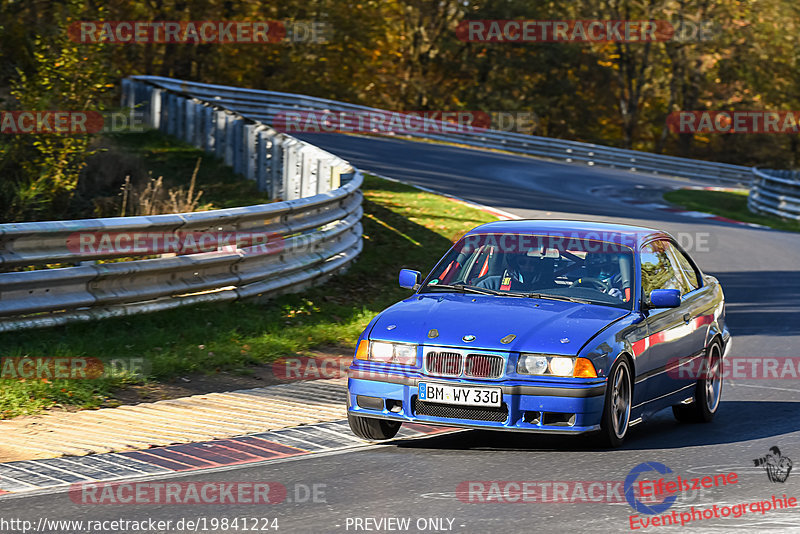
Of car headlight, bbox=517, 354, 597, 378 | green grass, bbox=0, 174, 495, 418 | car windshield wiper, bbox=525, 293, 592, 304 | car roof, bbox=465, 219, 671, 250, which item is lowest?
green grass, bbox=0, 174, 495, 418

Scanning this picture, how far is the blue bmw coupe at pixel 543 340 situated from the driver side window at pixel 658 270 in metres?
0.02

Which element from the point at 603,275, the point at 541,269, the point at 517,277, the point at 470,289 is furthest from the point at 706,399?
the point at 470,289

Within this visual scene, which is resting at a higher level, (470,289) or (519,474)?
(470,289)

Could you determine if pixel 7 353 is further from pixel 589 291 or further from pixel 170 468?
pixel 589 291

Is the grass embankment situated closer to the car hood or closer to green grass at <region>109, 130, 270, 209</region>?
the car hood

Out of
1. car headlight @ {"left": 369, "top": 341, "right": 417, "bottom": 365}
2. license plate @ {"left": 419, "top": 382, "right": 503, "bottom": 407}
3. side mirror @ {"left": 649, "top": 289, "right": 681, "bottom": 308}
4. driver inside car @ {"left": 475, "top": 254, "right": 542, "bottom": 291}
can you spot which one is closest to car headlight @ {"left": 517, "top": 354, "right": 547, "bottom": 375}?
license plate @ {"left": 419, "top": 382, "right": 503, "bottom": 407}

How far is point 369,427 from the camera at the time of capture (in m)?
7.58

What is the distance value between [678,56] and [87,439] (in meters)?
56.7

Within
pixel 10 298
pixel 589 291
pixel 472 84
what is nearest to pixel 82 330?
pixel 10 298

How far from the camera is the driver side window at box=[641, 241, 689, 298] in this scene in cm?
834

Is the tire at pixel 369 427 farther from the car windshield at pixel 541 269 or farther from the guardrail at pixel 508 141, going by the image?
the guardrail at pixel 508 141

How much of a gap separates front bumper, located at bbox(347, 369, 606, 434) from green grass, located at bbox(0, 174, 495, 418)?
259cm

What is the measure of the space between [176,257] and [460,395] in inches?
177

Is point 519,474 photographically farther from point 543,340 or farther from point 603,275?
point 603,275
